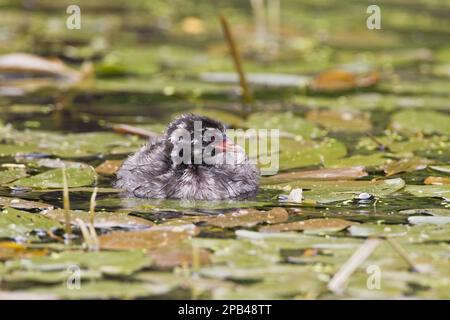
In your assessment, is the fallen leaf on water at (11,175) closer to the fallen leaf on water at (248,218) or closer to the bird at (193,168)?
the bird at (193,168)

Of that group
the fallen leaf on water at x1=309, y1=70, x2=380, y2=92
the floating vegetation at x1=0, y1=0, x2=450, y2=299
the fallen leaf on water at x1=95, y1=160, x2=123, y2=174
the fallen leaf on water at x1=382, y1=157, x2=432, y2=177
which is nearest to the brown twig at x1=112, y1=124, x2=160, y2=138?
the floating vegetation at x1=0, y1=0, x2=450, y2=299

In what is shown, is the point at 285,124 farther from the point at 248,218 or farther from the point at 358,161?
the point at 248,218

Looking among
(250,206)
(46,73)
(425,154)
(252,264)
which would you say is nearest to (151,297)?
(252,264)

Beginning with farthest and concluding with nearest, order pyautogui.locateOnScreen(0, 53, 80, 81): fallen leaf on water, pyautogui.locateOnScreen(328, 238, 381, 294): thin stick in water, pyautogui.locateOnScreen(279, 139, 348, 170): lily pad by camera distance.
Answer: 1. pyautogui.locateOnScreen(0, 53, 80, 81): fallen leaf on water
2. pyautogui.locateOnScreen(279, 139, 348, 170): lily pad
3. pyautogui.locateOnScreen(328, 238, 381, 294): thin stick in water

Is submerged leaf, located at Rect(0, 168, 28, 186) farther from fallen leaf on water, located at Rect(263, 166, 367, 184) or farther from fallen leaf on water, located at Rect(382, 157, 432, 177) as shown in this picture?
fallen leaf on water, located at Rect(382, 157, 432, 177)

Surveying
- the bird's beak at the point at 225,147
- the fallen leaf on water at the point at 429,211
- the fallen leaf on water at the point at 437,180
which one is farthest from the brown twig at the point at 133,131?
the fallen leaf on water at the point at 429,211
